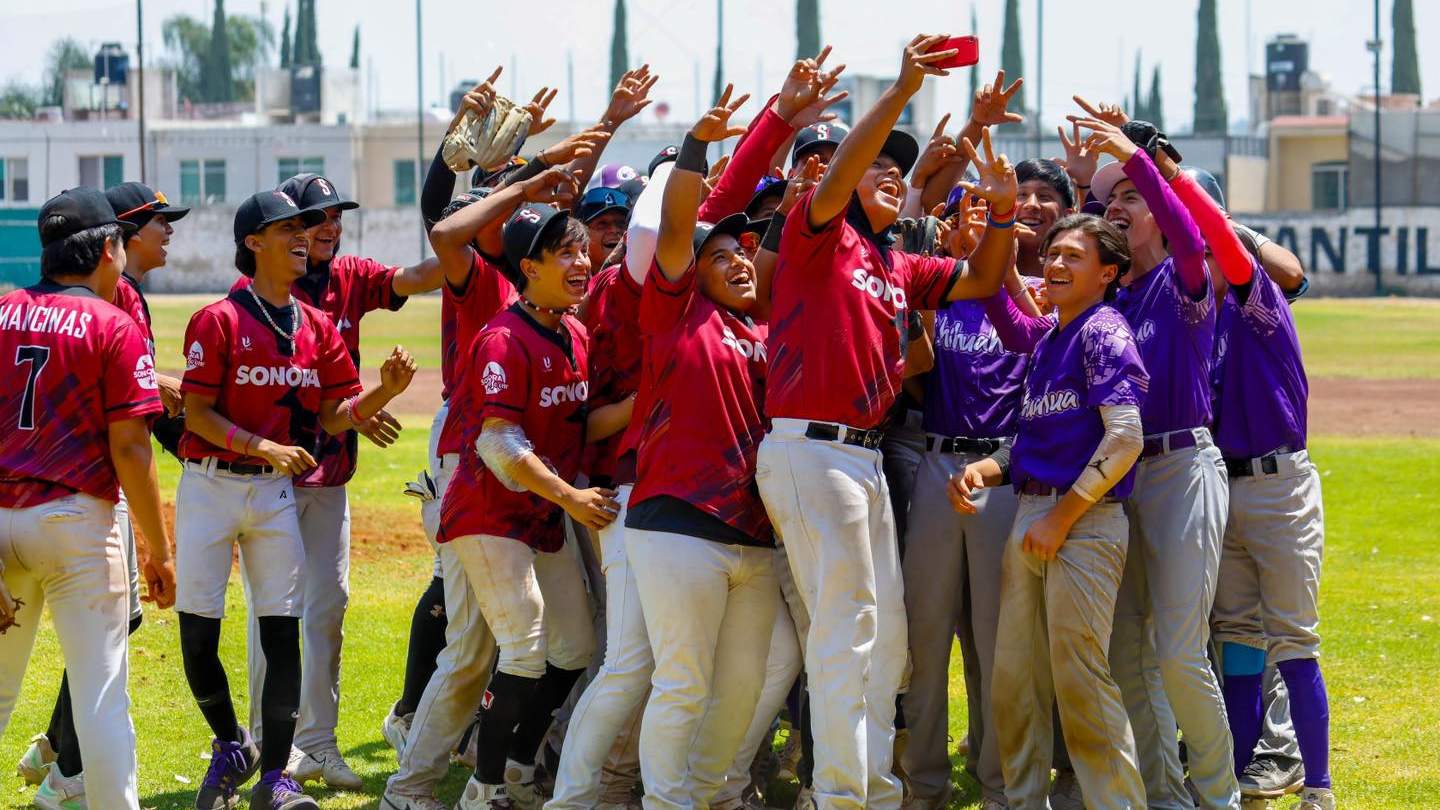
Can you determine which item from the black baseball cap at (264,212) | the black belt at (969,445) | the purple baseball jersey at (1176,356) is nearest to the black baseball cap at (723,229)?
the black belt at (969,445)

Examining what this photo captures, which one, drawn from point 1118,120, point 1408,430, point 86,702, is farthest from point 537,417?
point 1408,430

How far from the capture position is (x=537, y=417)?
6.18m

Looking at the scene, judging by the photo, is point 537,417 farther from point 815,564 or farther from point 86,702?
point 86,702

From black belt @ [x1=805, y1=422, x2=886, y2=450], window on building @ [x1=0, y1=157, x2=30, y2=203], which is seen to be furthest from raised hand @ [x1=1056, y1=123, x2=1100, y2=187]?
window on building @ [x1=0, y1=157, x2=30, y2=203]

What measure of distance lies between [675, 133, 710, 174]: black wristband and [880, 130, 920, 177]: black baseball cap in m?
0.66

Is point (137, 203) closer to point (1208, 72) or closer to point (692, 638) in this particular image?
point (692, 638)

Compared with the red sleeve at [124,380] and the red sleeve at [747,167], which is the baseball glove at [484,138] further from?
the red sleeve at [124,380]

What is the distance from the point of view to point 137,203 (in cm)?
→ 704

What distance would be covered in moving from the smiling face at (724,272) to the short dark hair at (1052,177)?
1694 millimetres

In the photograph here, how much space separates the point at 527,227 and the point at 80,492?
180cm

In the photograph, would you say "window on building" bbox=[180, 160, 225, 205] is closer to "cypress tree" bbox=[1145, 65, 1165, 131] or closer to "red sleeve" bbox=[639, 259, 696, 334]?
"cypress tree" bbox=[1145, 65, 1165, 131]

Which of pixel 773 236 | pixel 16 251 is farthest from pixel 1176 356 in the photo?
pixel 16 251

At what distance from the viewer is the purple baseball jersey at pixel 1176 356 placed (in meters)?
6.05

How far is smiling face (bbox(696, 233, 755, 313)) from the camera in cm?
586
